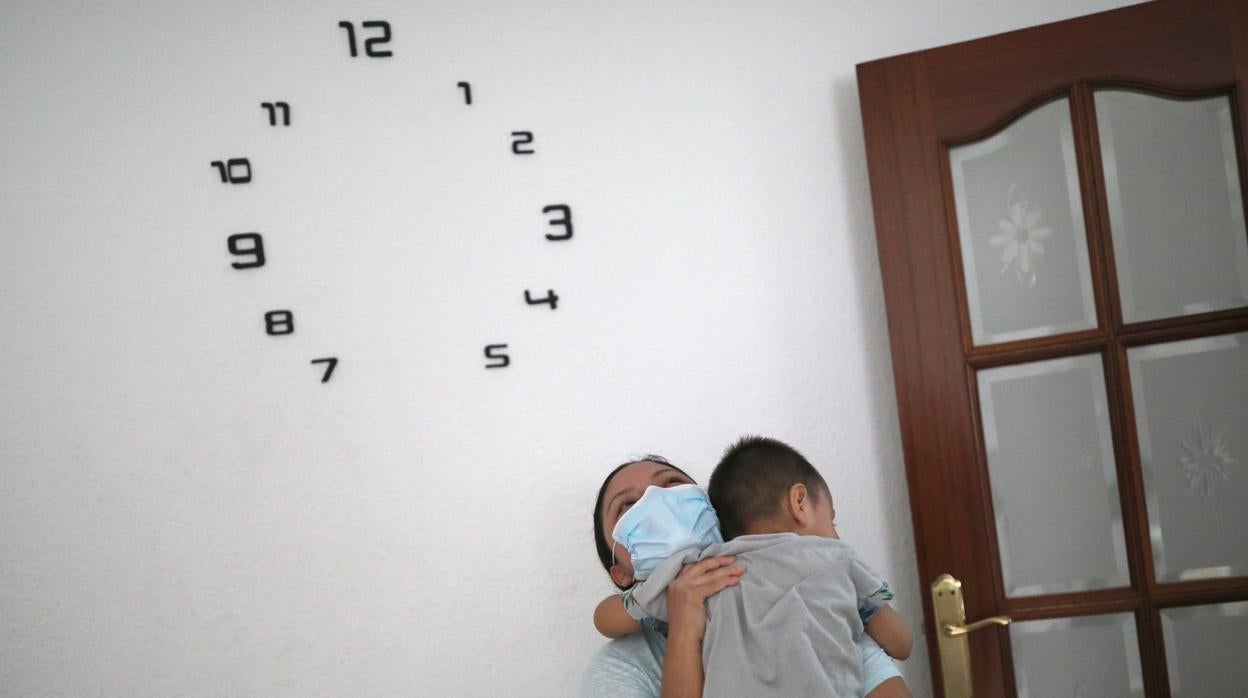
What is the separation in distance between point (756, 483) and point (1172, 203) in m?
1.18

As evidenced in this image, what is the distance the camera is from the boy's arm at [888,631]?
1491 mm

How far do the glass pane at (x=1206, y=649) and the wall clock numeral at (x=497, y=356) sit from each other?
4.80 feet

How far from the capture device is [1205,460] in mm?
1979

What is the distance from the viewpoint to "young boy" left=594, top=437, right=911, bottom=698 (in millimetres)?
1313

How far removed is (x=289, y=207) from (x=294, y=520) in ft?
2.28

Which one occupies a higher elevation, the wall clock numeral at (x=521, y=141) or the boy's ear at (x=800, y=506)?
the wall clock numeral at (x=521, y=141)

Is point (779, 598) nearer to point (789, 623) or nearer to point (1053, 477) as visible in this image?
point (789, 623)

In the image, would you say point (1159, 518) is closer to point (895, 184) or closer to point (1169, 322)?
point (1169, 322)

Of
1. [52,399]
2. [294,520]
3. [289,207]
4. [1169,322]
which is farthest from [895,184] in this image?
[52,399]

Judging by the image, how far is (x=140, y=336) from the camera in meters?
2.12

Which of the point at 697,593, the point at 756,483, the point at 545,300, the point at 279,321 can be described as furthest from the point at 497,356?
the point at 697,593

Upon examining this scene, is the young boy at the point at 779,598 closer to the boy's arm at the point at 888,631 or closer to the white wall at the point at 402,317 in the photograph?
the boy's arm at the point at 888,631

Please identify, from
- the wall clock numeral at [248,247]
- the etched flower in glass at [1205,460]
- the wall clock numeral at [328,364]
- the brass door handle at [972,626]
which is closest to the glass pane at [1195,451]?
the etched flower in glass at [1205,460]

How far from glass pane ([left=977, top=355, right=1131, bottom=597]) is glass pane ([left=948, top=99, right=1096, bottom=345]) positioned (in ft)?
0.35
